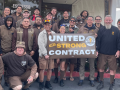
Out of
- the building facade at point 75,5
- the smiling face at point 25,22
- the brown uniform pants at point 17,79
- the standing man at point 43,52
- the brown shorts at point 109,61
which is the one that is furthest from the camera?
the building facade at point 75,5

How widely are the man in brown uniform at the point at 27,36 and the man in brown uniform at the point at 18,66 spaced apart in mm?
589

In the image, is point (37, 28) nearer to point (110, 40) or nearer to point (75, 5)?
point (110, 40)

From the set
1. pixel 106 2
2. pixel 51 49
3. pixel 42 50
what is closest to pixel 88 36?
pixel 51 49

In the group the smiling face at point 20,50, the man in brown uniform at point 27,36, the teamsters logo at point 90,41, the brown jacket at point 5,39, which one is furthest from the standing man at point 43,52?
the teamsters logo at point 90,41

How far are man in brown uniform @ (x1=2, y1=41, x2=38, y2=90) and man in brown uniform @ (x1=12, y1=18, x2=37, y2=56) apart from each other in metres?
0.59

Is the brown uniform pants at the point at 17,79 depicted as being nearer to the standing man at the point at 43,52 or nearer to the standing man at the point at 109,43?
the standing man at the point at 43,52

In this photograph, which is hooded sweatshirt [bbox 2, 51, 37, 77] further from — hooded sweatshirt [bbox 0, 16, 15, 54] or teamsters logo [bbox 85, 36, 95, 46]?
teamsters logo [bbox 85, 36, 95, 46]

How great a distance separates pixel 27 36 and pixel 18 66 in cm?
100

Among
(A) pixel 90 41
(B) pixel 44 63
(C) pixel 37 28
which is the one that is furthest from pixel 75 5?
(B) pixel 44 63

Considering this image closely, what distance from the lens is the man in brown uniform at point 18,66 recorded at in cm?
347

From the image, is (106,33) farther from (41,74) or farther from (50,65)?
(41,74)

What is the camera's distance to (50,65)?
4.14 m

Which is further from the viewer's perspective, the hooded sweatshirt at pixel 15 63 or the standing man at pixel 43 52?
the standing man at pixel 43 52

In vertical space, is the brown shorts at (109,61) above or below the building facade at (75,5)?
below
